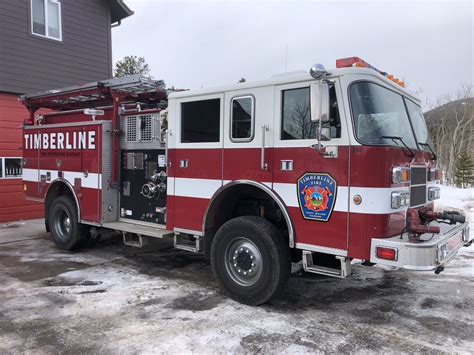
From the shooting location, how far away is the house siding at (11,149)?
33.4ft

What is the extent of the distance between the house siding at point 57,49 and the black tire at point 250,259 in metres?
8.06

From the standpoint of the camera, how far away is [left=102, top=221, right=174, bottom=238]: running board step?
5.69m

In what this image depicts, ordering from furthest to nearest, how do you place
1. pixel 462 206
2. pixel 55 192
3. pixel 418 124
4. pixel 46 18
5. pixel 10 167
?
pixel 462 206 < pixel 46 18 < pixel 10 167 < pixel 55 192 < pixel 418 124

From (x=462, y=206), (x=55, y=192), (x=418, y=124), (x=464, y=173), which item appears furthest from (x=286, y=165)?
(x=464, y=173)

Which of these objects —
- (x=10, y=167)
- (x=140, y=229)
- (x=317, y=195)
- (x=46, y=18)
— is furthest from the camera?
(x=46, y=18)

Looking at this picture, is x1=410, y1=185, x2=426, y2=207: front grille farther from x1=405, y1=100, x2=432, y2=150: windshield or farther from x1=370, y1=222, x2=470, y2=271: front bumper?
x1=405, y1=100, x2=432, y2=150: windshield

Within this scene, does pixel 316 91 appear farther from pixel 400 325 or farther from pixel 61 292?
pixel 61 292

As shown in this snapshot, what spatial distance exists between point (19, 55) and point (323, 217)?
9.55m

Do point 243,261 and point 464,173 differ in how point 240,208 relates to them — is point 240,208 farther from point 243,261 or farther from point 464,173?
point 464,173

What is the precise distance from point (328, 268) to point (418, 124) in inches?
87.8

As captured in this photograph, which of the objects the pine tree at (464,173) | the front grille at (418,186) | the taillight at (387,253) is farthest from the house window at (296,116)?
the pine tree at (464,173)

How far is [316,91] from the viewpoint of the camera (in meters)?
3.97

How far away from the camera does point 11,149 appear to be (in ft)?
34.1

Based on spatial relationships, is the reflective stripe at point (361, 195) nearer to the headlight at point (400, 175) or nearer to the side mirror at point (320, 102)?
the headlight at point (400, 175)
